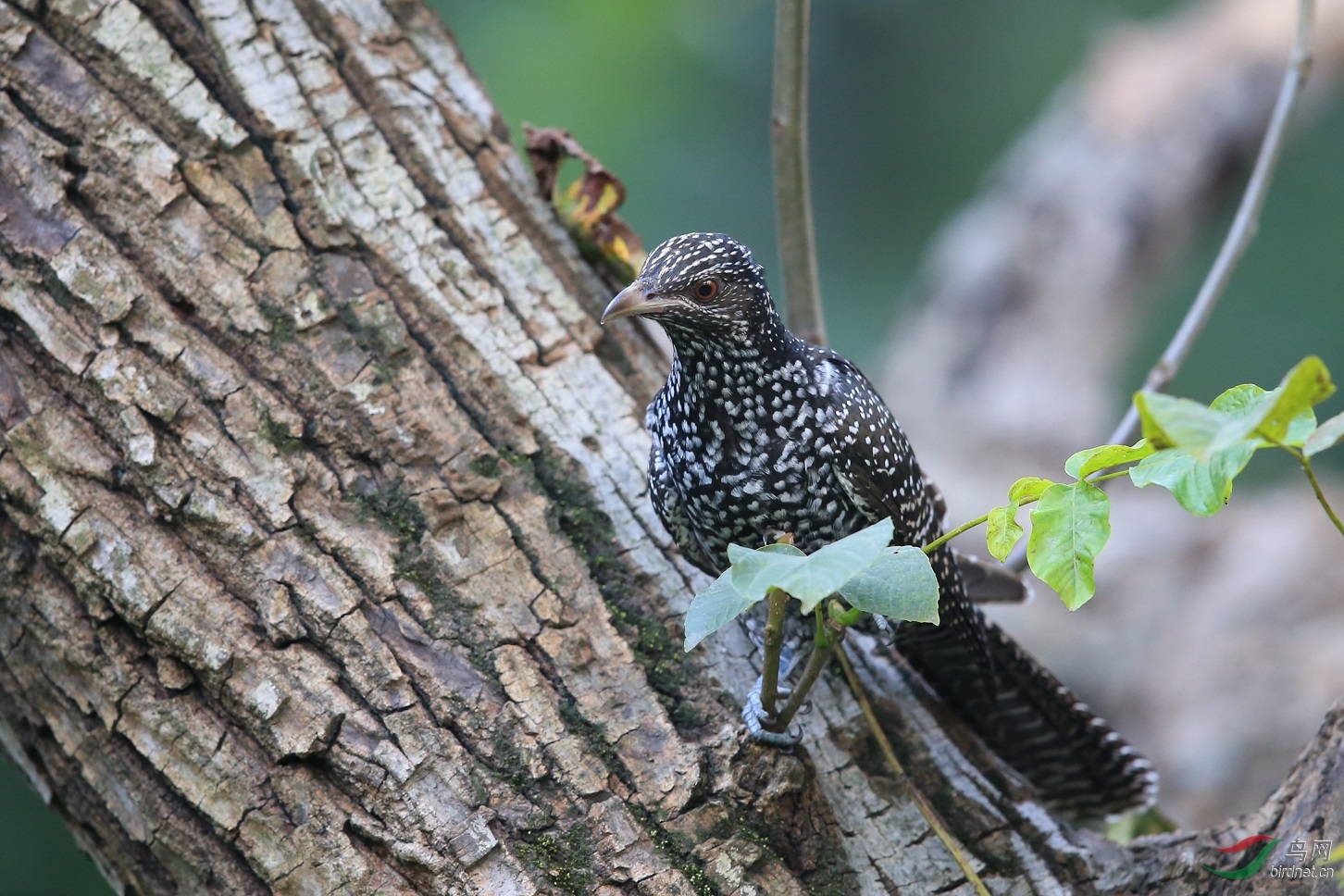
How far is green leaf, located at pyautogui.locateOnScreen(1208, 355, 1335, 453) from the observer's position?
1.73 m

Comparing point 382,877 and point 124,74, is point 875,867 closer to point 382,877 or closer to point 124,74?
point 382,877

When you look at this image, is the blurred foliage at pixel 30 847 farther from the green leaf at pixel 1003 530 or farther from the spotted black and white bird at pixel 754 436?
the green leaf at pixel 1003 530

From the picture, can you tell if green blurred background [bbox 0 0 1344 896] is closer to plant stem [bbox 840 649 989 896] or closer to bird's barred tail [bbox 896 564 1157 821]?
bird's barred tail [bbox 896 564 1157 821]

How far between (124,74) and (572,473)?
5.53 feet

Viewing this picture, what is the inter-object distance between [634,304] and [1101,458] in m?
1.25

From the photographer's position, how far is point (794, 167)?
3.88 meters

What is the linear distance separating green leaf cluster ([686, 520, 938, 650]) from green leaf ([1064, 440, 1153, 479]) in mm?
334

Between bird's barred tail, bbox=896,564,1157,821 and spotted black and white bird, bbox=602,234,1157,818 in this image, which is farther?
bird's barred tail, bbox=896,564,1157,821

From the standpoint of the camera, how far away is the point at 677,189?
31.9 feet

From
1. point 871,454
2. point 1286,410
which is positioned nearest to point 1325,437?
point 1286,410

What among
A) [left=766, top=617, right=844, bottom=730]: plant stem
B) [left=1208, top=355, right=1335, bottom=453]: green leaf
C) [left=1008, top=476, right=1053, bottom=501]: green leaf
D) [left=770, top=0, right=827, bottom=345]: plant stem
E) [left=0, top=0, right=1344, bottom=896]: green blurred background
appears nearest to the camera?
[left=1208, top=355, right=1335, bottom=453]: green leaf

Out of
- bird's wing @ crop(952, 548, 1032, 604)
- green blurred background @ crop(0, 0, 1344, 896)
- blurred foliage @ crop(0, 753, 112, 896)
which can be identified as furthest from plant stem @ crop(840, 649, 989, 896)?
green blurred background @ crop(0, 0, 1344, 896)

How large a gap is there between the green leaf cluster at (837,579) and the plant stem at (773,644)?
1.4 inches

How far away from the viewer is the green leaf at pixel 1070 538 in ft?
6.83
